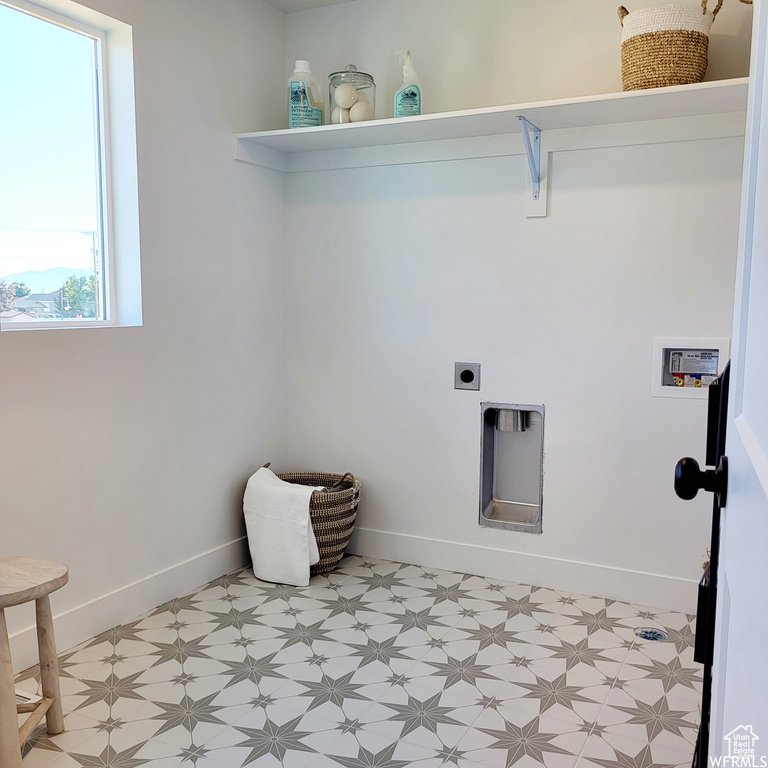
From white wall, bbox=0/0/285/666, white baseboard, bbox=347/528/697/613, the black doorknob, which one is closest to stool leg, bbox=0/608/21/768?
white wall, bbox=0/0/285/666

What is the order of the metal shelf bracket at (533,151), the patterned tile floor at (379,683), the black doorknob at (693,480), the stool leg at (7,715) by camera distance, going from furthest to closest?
the metal shelf bracket at (533,151) → the patterned tile floor at (379,683) → the stool leg at (7,715) → the black doorknob at (693,480)

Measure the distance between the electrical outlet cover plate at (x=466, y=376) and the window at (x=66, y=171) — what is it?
4.18 ft

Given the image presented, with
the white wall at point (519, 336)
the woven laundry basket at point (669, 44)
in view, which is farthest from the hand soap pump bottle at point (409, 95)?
the woven laundry basket at point (669, 44)

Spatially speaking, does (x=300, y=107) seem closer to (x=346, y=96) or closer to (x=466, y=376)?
(x=346, y=96)

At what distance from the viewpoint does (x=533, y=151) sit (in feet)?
9.10

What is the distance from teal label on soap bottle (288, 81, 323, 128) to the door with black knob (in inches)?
90.6

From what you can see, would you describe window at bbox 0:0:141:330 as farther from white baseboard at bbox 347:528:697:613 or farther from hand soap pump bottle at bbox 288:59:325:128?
white baseboard at bbox 347:528:697:613

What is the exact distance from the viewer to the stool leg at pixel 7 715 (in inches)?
→ 65.1

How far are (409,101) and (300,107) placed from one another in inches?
18.4

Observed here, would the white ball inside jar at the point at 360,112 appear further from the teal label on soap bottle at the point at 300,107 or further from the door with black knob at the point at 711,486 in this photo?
the door with black knob at the point at 711,486

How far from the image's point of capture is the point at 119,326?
2611 millimetres

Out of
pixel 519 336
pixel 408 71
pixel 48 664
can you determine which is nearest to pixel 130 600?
pixel 48 664

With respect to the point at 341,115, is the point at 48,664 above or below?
below

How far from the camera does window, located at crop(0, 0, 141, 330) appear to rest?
7.59 ft
